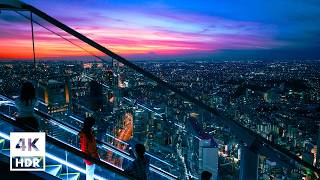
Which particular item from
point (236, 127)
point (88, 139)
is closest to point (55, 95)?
point (88, 139)

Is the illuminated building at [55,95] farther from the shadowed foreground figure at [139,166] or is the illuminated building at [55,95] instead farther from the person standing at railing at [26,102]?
the shadowed foreground figure at [139,166]

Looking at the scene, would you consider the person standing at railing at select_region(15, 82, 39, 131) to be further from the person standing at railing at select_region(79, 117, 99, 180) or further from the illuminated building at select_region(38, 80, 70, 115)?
the illuminated building at select_region(38, 80, 70, 115)

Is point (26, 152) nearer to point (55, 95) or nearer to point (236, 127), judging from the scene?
point (236, 127)

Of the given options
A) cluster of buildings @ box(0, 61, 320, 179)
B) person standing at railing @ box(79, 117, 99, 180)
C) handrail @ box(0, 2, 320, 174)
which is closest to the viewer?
handrail @ box(0, 2, 320, 174)

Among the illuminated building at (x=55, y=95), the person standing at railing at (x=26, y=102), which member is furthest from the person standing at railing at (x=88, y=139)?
the illuminated building at (x=55, y=95)

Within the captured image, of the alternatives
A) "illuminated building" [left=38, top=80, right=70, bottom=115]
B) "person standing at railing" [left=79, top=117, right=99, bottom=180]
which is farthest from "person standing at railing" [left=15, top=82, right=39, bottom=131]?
"illuminated building" [left=38, top=80, right=70, bottom=115]

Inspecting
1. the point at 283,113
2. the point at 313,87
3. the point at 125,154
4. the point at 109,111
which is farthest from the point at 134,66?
the point at 313,87

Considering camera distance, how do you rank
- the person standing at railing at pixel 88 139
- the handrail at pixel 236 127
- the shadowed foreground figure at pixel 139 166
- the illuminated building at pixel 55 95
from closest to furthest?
the handrail at pixel 236 127
the shadowed foreground figure at pixel 139 166
the person standing at railing at pixel 88 139
the illuminated building at pixel 55 95

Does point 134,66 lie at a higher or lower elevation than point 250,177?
higher

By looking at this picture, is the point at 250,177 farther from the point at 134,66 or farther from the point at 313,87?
the point at 313,87
